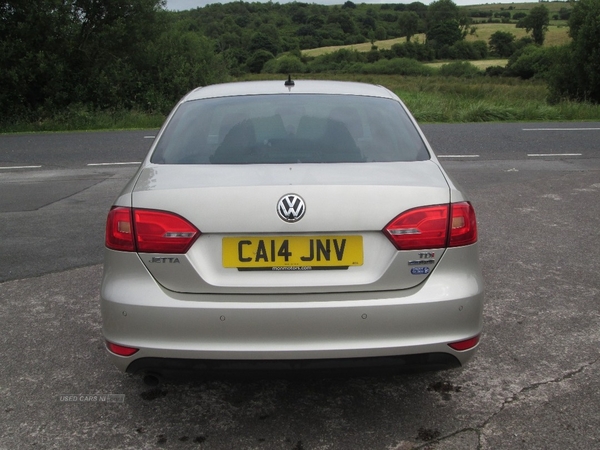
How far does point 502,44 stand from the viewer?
267 feet

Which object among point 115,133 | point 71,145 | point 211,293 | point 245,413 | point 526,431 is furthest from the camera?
point 115,133

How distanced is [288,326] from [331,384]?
3.35 ft

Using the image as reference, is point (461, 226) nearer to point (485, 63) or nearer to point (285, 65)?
point (285, 65)

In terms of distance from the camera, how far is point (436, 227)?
294cm

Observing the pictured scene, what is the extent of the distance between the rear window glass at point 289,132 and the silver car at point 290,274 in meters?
0.35

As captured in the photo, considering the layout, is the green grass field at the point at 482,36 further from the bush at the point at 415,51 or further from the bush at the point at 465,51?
the bush at the point at 465,51

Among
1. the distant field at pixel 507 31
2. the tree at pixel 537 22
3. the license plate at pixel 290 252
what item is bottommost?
the distant field at pixel 507 31

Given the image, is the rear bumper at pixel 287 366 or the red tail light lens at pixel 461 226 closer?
the rear bumper at pixel 287 366

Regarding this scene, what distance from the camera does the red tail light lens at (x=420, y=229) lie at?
2.88 metres

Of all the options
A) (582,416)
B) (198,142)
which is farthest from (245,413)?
(582,416)

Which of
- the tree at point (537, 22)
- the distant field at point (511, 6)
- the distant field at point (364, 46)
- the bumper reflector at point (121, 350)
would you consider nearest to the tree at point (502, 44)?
the tree at point (537, 22)

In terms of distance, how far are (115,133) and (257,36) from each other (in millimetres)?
43361

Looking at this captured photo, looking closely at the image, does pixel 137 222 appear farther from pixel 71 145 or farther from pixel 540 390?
pixel 71 145

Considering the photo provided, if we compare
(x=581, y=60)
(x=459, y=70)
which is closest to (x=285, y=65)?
(x=459, y=70)
